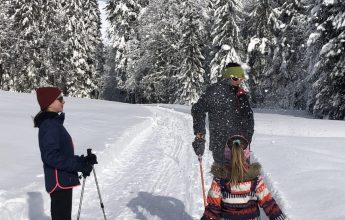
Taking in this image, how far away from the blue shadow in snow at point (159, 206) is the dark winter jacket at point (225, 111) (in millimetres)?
1801

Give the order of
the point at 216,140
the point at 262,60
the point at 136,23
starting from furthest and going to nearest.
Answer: the point at 136,23
the point at 262,60
the point at 216,140

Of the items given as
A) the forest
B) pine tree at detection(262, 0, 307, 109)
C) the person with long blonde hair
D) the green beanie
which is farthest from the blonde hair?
pine tree at detection(262, 0, 307, 109)

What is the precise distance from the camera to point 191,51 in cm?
4369

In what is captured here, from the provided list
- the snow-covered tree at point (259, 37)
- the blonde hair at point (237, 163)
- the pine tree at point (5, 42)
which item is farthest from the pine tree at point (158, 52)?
the blonde hair at point (237, 163)

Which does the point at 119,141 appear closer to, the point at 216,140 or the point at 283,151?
the point at 283,151

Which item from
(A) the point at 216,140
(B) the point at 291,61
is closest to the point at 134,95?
(B) the point at 291,61

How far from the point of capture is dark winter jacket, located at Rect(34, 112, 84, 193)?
466 cm

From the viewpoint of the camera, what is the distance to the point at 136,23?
5162 centimetres

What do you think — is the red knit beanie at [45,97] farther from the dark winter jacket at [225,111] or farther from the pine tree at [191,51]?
the pine tree at [191,51]

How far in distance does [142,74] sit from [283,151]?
130ft

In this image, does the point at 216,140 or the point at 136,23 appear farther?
the point at 136,23

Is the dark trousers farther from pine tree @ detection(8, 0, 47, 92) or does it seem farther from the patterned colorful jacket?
pine tree @ detection(8, 0, 47, 92)

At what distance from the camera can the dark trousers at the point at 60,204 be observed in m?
5.00

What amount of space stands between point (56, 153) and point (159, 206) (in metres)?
3.58
